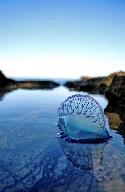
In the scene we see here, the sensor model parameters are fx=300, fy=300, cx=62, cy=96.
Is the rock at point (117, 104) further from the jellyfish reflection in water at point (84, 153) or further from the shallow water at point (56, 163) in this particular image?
the jellyfish reflection in water at point (84, 153)

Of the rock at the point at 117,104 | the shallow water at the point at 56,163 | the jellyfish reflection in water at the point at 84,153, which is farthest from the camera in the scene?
the rock at the point at 117,104

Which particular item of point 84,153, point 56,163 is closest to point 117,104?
point 84,153

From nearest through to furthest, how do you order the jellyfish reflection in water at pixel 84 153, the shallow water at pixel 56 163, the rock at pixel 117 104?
the shallow water at pixel 56 163, the jellyfish reflection in water at pixel 84 153, the rock at pixel 117 104

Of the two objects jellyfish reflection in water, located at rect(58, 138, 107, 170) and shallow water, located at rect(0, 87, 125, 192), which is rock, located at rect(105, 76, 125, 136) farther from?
jellyfish reflection in water, located at rect(58, 138, 107, 170)

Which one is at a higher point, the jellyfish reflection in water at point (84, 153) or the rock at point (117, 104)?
the rock at point (117, 104)

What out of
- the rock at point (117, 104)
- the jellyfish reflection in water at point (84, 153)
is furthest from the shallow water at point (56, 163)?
the rock at point (117, 104)

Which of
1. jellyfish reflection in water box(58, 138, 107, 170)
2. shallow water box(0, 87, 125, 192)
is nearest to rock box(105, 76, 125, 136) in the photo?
shallow water box(0, 87, 125, 192)

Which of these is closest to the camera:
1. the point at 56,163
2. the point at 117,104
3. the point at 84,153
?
the point at 56,163

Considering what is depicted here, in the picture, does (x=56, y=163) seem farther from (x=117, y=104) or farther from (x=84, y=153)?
(x=117, y=104)
